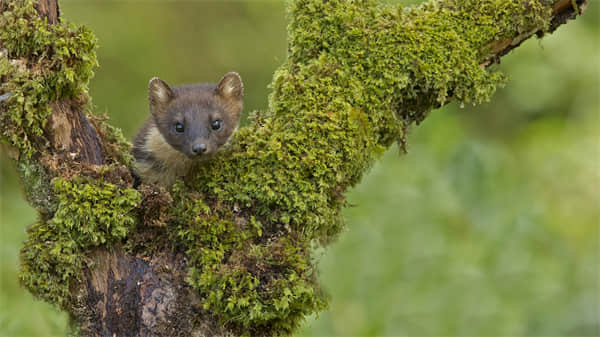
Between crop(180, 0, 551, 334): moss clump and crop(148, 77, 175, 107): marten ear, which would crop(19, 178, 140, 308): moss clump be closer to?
crop(180, 0, 551, 334): moss clump

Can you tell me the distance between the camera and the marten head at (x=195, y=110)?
4.48m

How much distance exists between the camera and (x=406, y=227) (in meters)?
6.50

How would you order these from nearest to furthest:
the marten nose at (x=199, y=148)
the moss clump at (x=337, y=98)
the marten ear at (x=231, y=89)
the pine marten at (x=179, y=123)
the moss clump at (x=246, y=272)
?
1. the moss clump at (x=246, y=272)
2. the moss clump at (x=337, y=98)
3. the marten nose at (x=199, y=148)
4. the pine marten at (x=179, y=123)
5. the marten ear at (x=231, y=89)

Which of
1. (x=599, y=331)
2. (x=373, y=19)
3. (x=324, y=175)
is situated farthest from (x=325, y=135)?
(x=599, y=331)

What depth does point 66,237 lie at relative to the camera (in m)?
3.29

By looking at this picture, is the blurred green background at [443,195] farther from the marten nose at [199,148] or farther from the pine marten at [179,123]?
the marten nose at [199,148]

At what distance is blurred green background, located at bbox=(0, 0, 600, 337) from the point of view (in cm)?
618

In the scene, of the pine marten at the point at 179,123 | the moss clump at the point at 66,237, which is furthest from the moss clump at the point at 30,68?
the pine marten at the point at 179,123

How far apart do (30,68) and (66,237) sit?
0.87 m

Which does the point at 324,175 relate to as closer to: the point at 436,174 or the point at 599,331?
the point at 436,174

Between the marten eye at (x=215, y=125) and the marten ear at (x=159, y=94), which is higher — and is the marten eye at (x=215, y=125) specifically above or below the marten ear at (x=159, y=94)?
below

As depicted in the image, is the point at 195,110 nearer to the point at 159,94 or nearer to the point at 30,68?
the point at 159,94

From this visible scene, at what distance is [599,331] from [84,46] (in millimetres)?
A: 6327

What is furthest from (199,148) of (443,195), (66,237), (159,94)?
(443,195)
